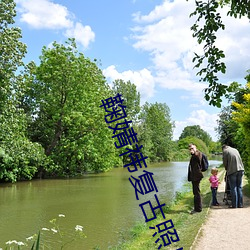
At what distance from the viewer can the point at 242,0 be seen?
3.35m

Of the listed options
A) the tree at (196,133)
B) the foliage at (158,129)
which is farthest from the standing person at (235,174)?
the tree at (196,133)

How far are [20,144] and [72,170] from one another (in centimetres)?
806

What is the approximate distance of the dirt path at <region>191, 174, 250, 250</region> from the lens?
6.49 metres

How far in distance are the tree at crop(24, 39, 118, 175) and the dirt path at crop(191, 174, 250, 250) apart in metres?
19.2

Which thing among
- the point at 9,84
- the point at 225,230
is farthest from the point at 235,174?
the point at 9,84

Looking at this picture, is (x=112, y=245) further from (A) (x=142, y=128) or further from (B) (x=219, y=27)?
(A) (x=142, y=128)

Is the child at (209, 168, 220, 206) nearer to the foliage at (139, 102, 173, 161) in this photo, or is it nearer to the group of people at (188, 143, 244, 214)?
Answer: the group of people at (188, 143, 244, 214)

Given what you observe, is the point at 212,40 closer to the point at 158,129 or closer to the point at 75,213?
the point at 75,213

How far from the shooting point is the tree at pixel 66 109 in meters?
27.8

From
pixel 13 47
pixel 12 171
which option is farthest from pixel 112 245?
pixel 12 171

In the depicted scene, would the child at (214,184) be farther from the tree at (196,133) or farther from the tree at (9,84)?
the tree at (196,133)

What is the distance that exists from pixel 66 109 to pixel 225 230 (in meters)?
21.7

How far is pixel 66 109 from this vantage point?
27781 mm

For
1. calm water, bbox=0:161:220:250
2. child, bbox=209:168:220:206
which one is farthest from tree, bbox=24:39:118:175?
child, bbox=209:168:220:206
